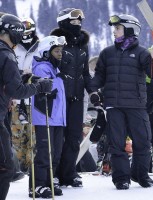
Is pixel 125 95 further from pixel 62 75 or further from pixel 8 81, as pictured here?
pixel 8 81

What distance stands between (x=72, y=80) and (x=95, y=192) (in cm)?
130

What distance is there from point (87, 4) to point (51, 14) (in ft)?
48.0

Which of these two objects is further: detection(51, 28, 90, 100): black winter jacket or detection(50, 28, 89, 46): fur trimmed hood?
detection(50, 28, 89, 46): fur trimmed hood

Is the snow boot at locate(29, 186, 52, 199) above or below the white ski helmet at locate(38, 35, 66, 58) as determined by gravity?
below

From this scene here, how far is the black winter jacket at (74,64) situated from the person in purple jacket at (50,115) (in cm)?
36

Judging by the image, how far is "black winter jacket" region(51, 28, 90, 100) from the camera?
30.0 ft

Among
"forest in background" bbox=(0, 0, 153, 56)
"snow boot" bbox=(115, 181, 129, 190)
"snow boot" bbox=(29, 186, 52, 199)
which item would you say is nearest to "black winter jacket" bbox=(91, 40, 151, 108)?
"snow boot" bbox=(115, 181, 129, 190)

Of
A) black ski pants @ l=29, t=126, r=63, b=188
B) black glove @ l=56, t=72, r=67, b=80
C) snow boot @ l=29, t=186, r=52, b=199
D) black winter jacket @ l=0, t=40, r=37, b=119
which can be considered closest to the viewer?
black winter jacket @ l=0, t=40, r=37, b=119

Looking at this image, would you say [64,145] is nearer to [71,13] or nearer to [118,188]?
[118,188]

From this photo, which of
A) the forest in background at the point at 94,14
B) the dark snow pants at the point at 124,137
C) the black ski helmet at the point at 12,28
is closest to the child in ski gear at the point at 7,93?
the black ski helmet at the point at 12,28

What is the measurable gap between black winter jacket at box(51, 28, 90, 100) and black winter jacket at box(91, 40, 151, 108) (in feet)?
0.57

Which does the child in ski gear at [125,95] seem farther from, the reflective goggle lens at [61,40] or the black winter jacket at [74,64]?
the reflective goggle lens at [61,40]

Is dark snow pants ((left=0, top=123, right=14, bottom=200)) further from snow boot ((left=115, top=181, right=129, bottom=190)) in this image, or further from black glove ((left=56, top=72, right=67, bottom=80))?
snow boot ((left=115, top=181, right=129, bottom=190))

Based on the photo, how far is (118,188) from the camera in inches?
363
